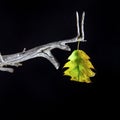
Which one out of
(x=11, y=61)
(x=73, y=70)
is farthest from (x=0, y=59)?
(x=73, y=70)

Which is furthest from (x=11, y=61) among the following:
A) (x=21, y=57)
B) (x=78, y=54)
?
(x=78, y=54)

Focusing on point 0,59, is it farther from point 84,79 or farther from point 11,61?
point 84,79

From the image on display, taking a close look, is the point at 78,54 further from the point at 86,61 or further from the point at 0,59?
the point at 0,59

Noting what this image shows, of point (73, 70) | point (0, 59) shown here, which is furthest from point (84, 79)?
point (0, 59)
